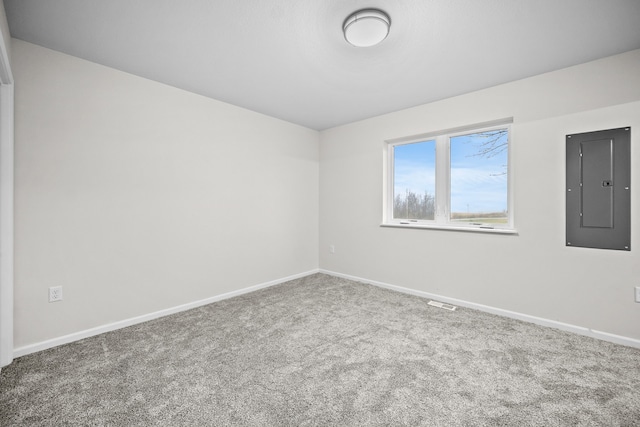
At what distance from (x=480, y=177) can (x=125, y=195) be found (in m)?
3.76

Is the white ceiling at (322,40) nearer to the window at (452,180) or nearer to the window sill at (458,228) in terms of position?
the window at (452,180)

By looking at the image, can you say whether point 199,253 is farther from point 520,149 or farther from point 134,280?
point 520,149

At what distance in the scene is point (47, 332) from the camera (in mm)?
2172

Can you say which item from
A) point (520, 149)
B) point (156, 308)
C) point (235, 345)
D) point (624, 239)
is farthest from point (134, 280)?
point (624, 239)

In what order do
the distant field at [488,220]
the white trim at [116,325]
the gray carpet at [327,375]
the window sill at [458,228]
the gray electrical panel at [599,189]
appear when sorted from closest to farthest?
1. the gray carpet at [327,375]
2. the white trim at [116,325]
3. the gray electrical panel at [599,189]
4. the window sill at [458,228]
5. the distant field at [488,220]

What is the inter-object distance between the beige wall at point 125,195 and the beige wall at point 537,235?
→ 191 centimetres

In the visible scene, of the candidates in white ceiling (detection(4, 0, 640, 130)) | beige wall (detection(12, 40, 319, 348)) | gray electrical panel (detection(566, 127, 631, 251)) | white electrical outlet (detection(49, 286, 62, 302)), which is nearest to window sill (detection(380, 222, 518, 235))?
gray electrical panel (detection(566, 127, 631, 251))

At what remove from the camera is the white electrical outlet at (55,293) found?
2.19 m

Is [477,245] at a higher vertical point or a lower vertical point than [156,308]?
higher

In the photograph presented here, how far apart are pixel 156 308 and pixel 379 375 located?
7.48 feet

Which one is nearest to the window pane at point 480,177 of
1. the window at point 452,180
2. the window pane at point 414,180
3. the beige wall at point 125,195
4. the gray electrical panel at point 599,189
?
the window at point 452,180

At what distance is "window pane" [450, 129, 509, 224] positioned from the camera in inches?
117

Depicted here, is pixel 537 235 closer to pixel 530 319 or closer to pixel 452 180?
pixel 530 319

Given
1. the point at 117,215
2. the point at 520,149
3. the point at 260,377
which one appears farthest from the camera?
the point at 520,149
